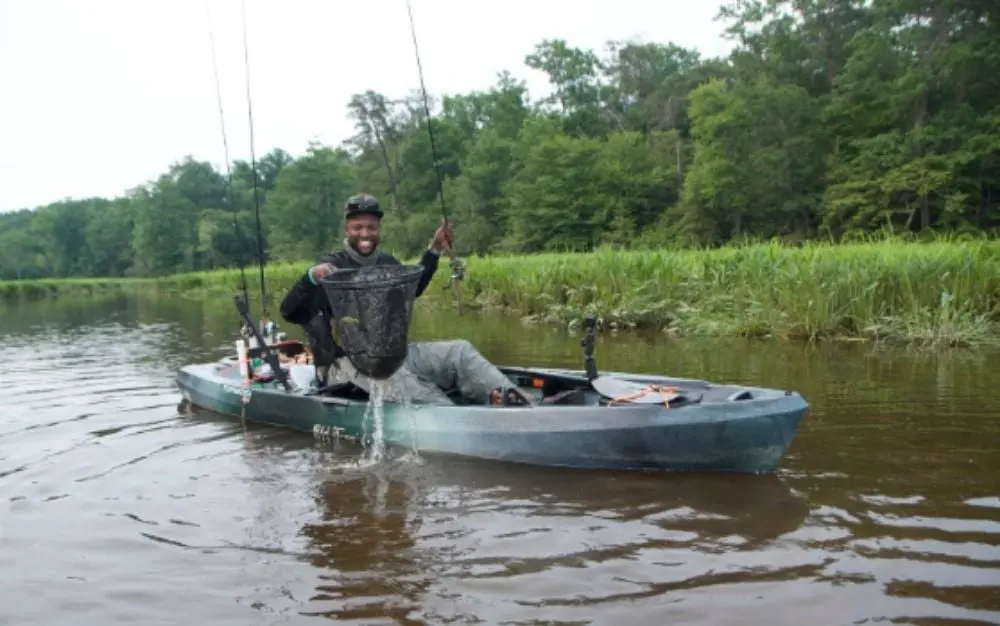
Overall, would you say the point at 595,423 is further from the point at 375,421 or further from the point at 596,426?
the point at 375,421

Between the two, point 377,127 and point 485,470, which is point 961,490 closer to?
point 485,470

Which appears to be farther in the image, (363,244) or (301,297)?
(363,244)

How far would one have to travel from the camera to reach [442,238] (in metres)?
5.46

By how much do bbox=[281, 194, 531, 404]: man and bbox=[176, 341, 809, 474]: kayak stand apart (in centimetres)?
18

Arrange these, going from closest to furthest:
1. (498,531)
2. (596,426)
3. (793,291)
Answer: (498,531), (596,426), (793,291)

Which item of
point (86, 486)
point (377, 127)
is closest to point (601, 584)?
point (86, 486)

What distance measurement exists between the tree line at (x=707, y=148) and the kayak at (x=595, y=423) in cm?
244

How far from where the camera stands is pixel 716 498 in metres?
4.30

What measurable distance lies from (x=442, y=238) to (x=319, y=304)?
1046 mm

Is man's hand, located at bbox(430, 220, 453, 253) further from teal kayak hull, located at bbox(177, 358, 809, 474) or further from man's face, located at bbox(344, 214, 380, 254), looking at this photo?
teal kayak hull, located at bbox(177, 358, 809, 474)

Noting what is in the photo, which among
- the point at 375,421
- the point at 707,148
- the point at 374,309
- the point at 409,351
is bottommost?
the point at 375,421

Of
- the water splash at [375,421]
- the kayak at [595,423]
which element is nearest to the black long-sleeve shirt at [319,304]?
the kayak at [595,423]

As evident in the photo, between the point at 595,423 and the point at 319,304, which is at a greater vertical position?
the point at 319,304

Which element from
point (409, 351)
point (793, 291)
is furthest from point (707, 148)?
point (409, 351)
